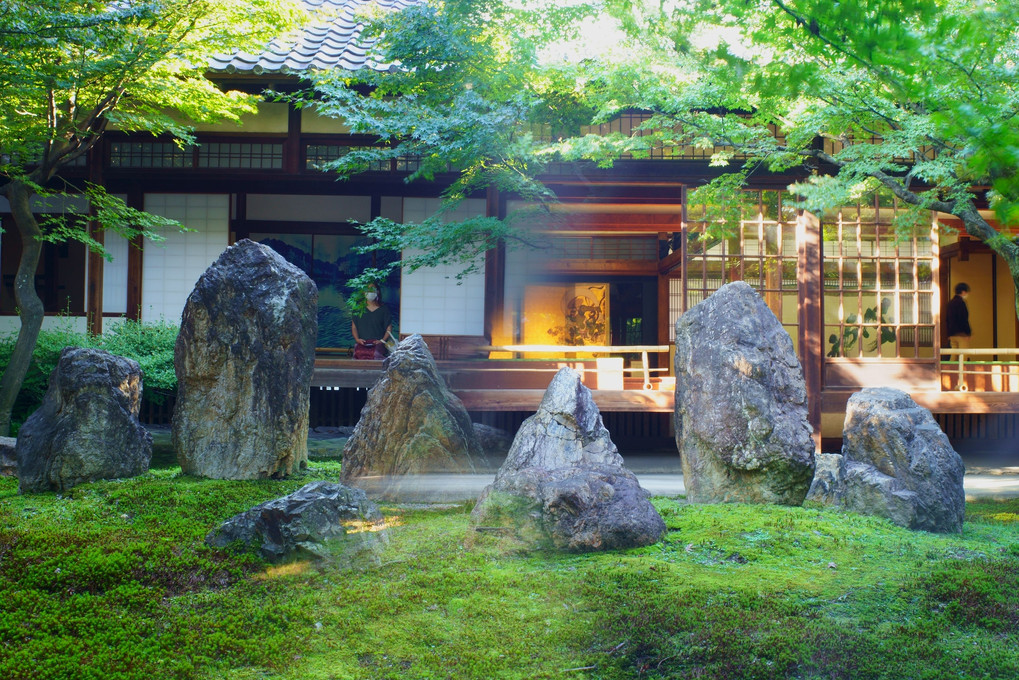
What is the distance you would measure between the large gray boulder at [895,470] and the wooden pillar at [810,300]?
15.5 ft

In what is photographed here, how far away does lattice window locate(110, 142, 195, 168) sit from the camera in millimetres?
10391

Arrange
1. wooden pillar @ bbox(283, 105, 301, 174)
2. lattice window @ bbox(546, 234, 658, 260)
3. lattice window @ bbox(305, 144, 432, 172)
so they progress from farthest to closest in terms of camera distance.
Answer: lattice window @ bbox(546, 234, 658, 260) < lattice window @ bbox(305, 144, 432, 172) < wooden pillar @ bbox(283, 105, 301, 174)

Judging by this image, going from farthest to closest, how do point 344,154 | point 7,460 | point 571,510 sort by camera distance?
point 344,154 → point 7,460 → point 571,510

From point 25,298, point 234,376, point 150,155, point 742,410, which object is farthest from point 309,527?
point 150,155

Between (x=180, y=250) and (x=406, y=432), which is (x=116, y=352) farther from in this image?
(x=406, y=432)

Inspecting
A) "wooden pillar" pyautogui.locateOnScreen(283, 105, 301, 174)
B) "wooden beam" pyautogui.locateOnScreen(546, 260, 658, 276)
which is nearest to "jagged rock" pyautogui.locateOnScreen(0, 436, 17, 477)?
"wooden pillar" pyautogui.locateOnScreen(283, 105, 301, 174)

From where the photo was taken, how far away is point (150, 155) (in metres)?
10.4

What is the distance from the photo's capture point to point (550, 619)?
2.84 m

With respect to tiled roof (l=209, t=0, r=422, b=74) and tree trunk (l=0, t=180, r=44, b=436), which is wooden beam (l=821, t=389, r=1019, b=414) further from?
tree trunk (l=0, t=180, r=44, b=436)

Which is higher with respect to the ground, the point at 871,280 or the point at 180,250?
the point at 180,250

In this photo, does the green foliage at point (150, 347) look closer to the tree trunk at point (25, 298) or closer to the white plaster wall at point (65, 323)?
the white plaster wall at point (65, 323)

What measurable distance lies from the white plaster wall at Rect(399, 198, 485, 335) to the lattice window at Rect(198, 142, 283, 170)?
2.06 meters

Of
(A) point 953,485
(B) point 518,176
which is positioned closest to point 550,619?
(A) point 953,485

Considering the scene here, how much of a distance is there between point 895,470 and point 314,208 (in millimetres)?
10183
